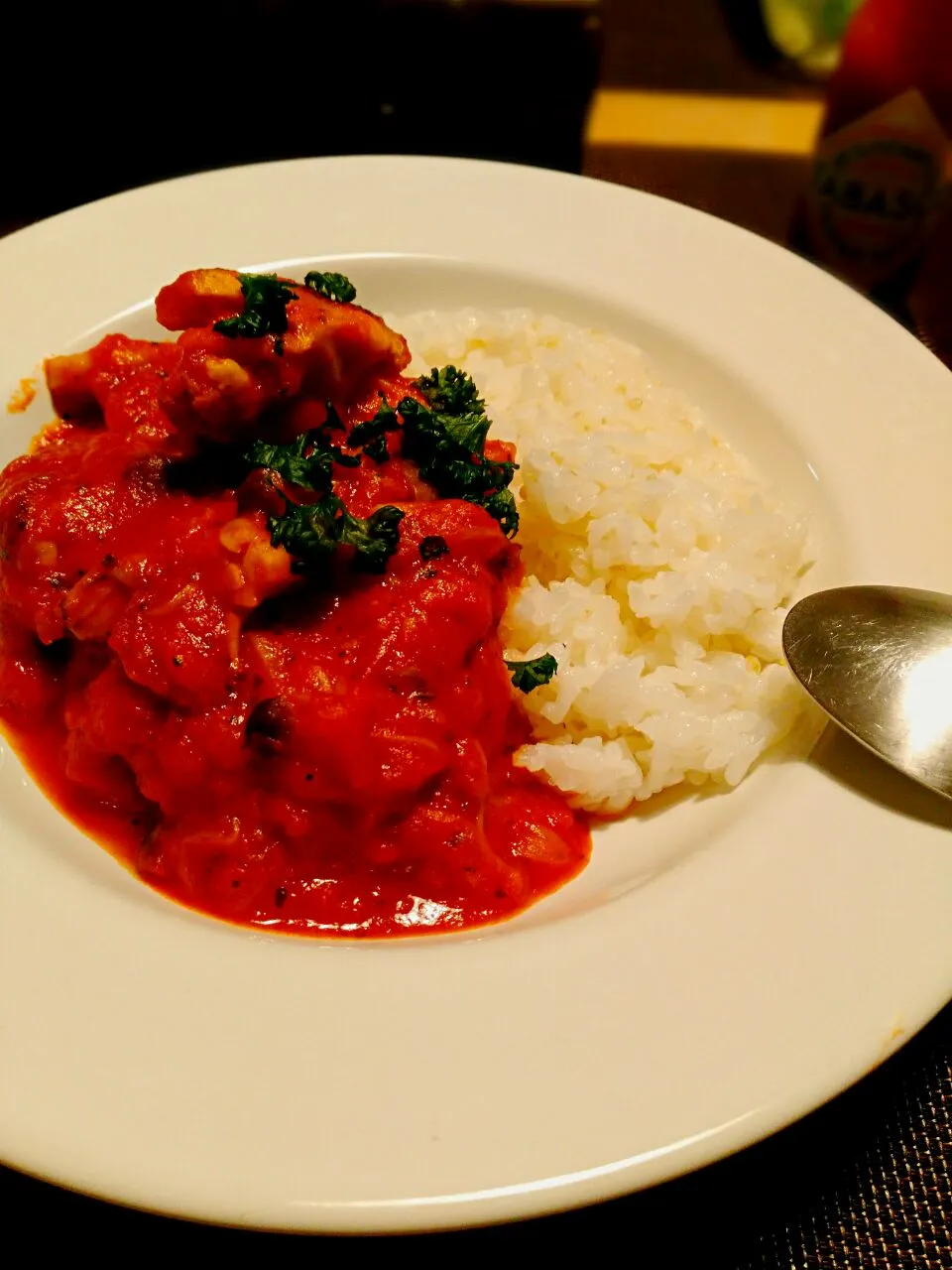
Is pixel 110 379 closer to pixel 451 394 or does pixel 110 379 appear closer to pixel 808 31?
pixel 451 394

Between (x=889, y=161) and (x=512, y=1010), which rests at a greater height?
(x=889, y=161)

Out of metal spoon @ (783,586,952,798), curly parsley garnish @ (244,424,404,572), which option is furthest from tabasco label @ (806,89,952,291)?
curly parsley garnish @ (244,424,404,572)

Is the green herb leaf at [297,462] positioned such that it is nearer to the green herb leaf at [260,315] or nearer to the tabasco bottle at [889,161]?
the green herb leaf at [260,315]

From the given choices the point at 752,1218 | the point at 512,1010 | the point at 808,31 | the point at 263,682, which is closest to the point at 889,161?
the point at 808,31

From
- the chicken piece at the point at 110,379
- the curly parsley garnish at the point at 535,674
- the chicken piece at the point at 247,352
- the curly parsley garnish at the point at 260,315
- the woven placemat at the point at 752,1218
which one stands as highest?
the curly parsley garnish at the point at 260,315

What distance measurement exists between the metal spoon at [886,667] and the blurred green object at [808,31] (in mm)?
5486

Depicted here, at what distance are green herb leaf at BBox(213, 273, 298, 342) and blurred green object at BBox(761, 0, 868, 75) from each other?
557 cm

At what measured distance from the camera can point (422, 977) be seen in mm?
2305

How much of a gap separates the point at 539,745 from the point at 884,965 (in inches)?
48.9

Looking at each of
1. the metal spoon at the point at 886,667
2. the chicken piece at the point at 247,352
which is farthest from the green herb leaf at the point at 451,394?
the metal spoon at the point at 886,667

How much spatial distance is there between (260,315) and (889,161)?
337 centimetres

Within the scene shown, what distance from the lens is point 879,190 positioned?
488 centimetres

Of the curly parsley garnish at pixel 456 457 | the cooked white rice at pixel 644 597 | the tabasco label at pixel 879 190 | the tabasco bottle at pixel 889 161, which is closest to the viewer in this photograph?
the cooked white rice at pixel 644 597

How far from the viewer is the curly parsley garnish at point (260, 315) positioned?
297 centimetres
